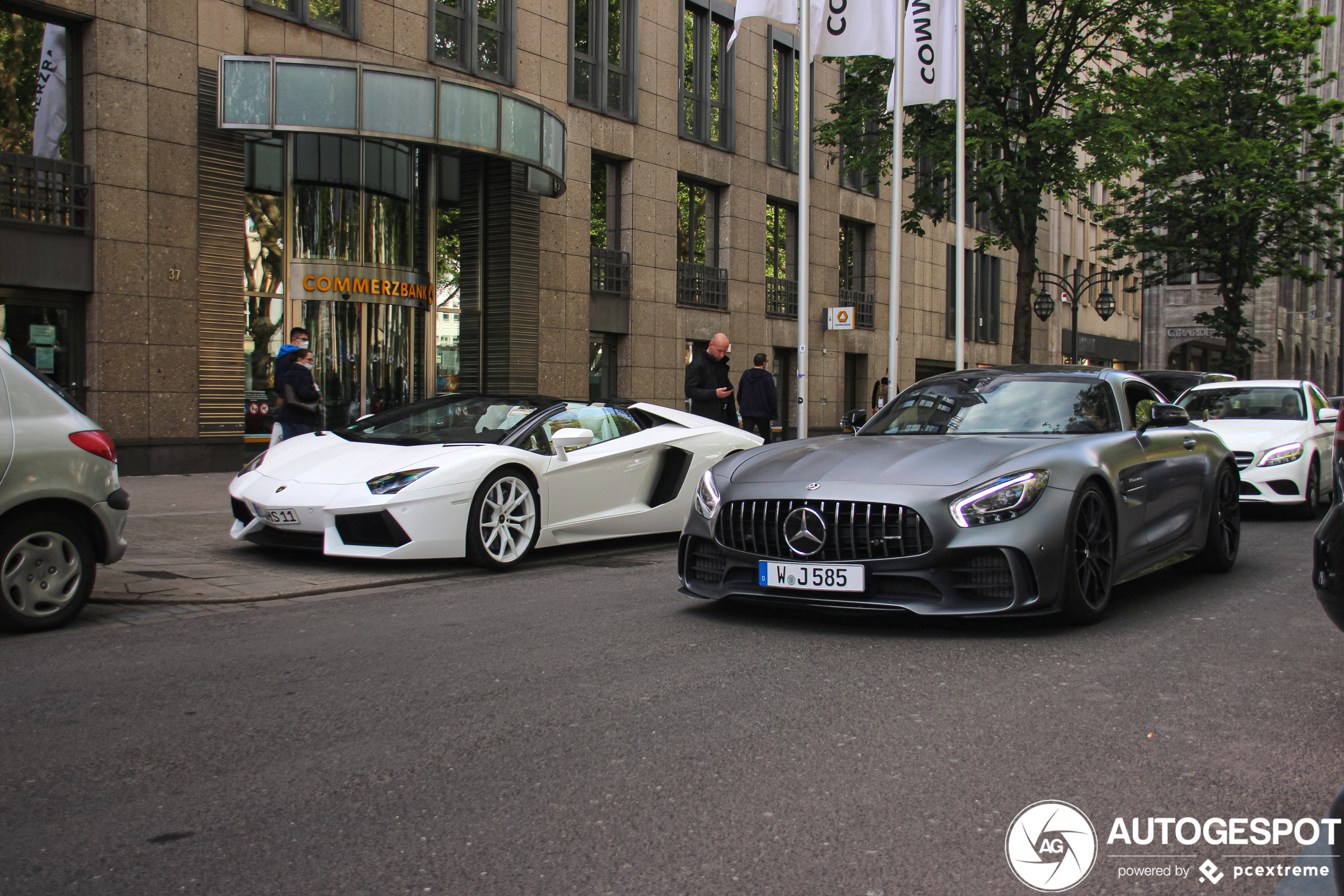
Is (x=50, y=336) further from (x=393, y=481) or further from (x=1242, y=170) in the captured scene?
(x=1242, y=170)

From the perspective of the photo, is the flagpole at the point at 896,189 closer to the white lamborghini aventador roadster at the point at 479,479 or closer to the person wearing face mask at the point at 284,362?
the person wearing face mask at the point at 284,362

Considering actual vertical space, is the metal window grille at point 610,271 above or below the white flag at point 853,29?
below

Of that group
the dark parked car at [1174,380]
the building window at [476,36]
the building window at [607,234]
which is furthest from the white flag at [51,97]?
the dark parked car at [1174,380]

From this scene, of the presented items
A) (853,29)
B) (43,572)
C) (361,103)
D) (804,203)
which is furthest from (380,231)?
(43,572)

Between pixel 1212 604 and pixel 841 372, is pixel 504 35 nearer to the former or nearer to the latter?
pixel 841 372

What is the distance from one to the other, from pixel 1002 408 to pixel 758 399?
8503 mm

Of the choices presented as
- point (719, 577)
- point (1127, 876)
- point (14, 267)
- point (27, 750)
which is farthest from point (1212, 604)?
point (14, 267)

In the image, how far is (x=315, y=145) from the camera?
1780 cm

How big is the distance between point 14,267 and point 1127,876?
48.2 ft

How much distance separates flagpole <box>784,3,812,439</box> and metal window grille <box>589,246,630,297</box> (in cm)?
492

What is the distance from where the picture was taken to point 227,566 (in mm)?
8062

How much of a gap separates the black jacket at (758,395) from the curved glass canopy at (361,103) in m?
5.46

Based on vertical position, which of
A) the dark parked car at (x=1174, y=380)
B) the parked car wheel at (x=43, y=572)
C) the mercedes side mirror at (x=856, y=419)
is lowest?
the parked car wheel at (x=43, y=572)

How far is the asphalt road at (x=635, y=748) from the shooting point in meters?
2.91
